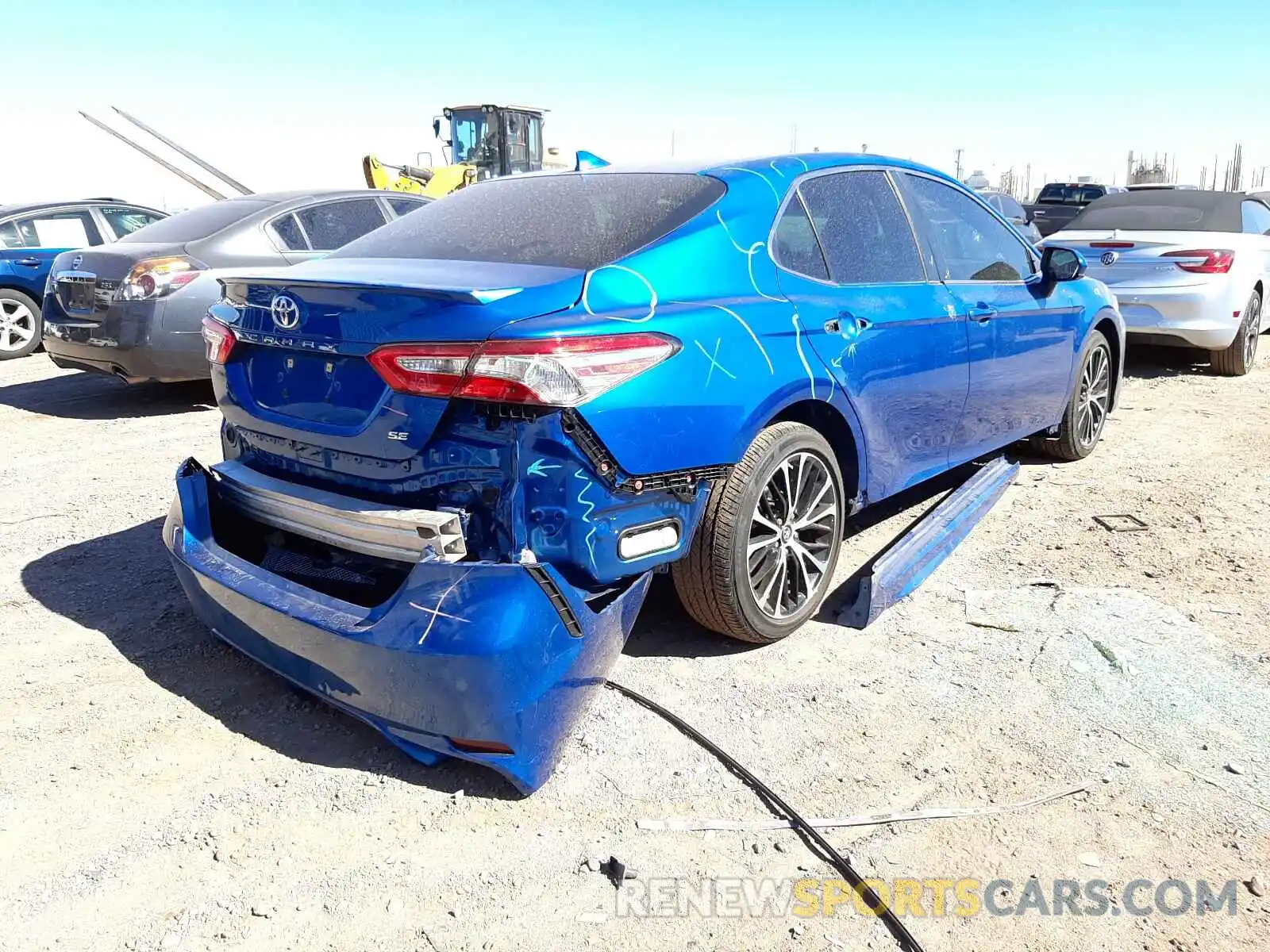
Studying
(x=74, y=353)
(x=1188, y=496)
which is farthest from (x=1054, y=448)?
(x=74, y=353)

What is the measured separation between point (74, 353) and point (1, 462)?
1323 mm

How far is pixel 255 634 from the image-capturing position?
8.88ft

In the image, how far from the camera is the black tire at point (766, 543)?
2.92 m

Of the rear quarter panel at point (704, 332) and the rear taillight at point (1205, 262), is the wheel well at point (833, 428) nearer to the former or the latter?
the rear quarter panel at point (704, 332)

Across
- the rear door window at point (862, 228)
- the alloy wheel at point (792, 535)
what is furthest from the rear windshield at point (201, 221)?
the alloy wheel at point (792, 535)

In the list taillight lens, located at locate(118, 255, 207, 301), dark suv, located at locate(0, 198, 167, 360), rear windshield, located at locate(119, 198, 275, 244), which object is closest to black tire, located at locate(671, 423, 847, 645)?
taillight lens, located at locate(118, 255, 207, 301)

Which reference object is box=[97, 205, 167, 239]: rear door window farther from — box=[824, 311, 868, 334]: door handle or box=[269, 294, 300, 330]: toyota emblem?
box=[824, 311, 868, 334]: door handle

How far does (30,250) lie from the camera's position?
946cm

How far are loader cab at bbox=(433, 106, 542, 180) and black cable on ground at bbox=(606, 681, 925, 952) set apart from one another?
1553 centimetres

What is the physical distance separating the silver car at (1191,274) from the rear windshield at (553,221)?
200 inches

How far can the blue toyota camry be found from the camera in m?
2.39

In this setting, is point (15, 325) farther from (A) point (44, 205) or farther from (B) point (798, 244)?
(B) point (798, 244)

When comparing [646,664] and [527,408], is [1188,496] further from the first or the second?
[527,408]

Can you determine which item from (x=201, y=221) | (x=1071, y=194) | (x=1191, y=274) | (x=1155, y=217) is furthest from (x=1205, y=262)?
(x=1071, y=194)
